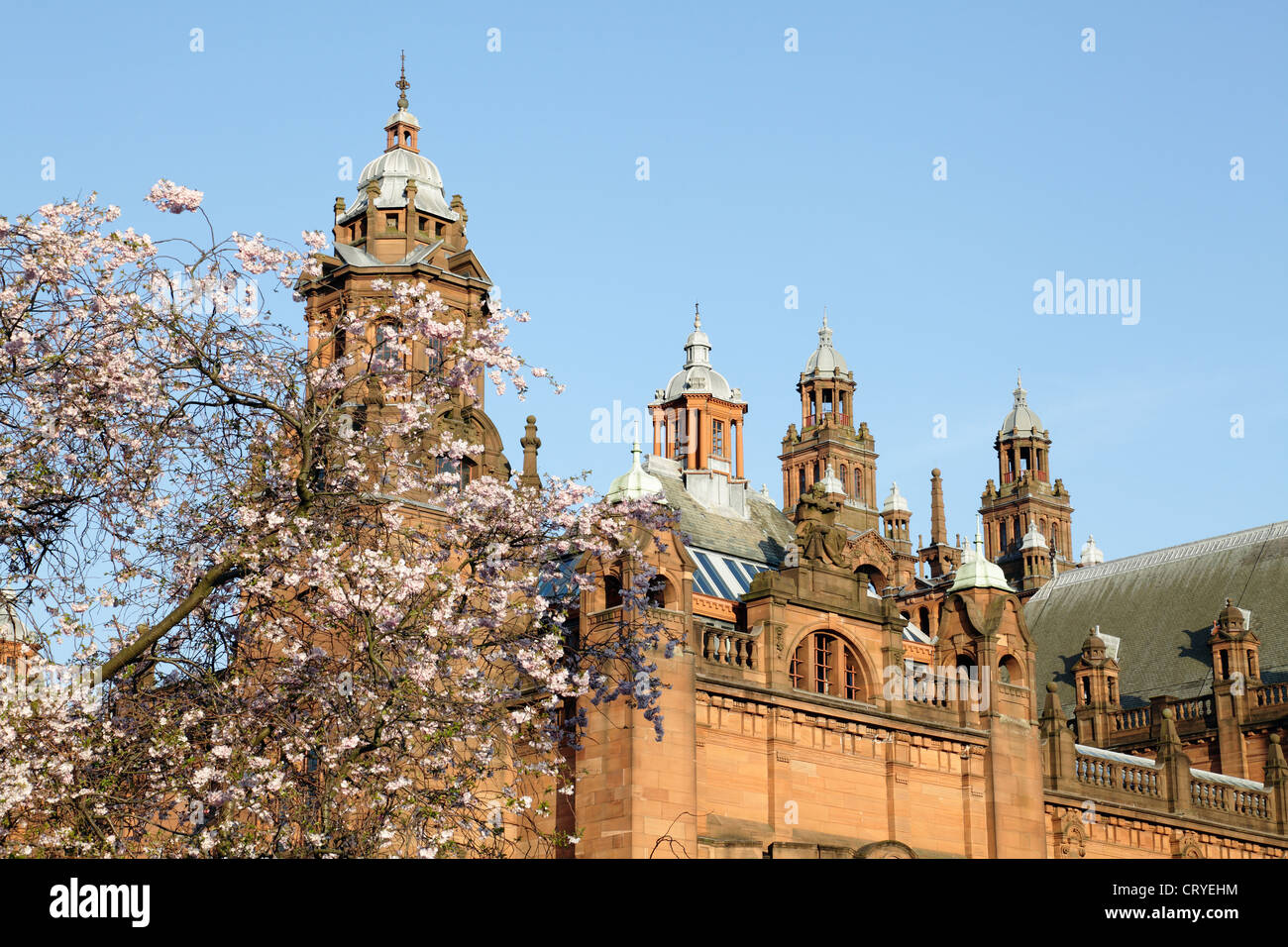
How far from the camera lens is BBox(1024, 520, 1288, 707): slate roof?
217 ft

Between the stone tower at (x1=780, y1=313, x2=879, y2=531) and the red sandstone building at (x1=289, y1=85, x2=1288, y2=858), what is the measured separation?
28704 millimetres

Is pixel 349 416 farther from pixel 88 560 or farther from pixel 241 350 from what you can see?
pixel 88 560

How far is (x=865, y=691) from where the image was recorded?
4347cm

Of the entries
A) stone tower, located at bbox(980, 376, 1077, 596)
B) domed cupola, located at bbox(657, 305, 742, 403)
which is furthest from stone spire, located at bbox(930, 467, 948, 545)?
domed cupola, located at bbox(657, 305, 742, 403)

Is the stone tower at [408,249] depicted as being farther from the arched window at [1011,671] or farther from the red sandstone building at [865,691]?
the arched window at [1011,671]

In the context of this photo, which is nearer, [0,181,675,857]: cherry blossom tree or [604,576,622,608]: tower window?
[0,181,675,857]: cherry blossom tree

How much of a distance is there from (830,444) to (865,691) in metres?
57.0

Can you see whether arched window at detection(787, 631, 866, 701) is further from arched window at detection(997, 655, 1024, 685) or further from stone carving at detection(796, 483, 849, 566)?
arched window at detection(997, 655, 1024, 685)

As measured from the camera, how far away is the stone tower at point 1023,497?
10338cm

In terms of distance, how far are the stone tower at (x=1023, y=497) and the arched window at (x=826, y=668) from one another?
57.9 meters

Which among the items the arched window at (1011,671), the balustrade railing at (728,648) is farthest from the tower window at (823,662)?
the arched window at (1011,671)

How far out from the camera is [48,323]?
769 inches

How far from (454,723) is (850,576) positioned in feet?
80.8
